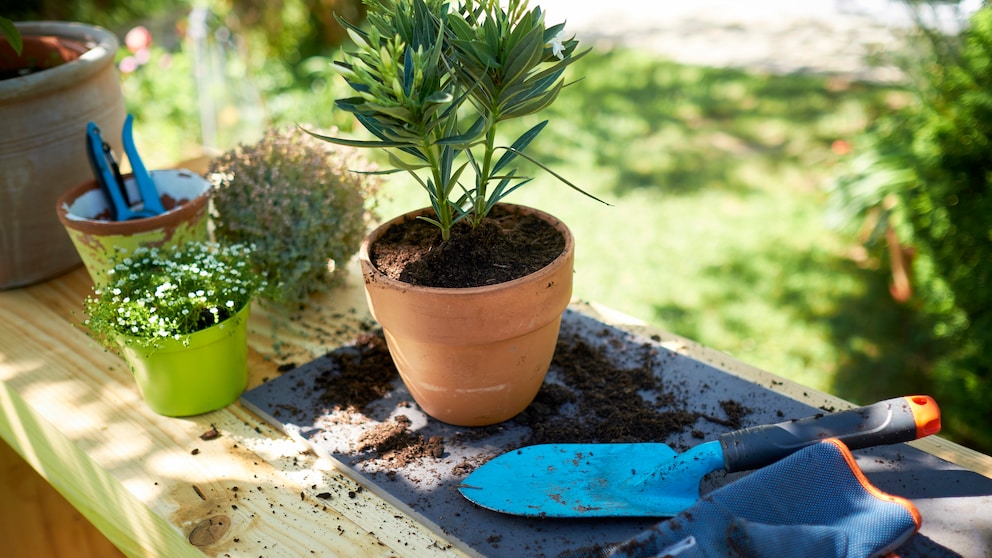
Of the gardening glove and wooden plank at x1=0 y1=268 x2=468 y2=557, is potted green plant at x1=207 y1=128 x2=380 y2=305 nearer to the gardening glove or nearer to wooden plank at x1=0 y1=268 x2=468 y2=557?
wooden plank at x1=0 y1=268 x2=468 y2=557

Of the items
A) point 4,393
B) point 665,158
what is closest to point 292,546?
point 4,393

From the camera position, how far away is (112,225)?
1.48 meters

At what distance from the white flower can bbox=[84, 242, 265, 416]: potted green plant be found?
670 mm

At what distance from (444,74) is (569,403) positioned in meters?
0.61

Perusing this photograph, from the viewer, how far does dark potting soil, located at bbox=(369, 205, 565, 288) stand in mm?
1222

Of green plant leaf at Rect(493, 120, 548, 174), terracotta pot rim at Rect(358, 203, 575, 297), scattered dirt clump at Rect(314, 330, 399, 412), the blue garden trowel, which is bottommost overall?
scattered dirt clump at Rect(314, 330, 399, 412)

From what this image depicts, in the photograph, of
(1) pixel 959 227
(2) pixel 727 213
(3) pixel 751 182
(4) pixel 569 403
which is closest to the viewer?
(4) pixel 569 403

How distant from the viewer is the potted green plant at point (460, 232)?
1099mm

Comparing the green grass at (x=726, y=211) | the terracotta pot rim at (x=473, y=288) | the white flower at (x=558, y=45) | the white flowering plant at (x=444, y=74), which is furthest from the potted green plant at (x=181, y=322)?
the green grass at (x=726, y=211)

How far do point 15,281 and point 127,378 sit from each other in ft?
1.67

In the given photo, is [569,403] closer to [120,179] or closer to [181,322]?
[181,322]

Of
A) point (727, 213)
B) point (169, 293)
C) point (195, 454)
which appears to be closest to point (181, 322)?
point (169, 293)

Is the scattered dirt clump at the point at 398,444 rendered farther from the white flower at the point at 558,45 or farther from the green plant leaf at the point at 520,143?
the white flower at the point at 558,45

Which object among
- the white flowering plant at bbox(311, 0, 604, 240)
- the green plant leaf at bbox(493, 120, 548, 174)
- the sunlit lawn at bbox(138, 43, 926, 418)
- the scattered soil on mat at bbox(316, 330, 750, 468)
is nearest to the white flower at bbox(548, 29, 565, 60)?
the white flowering plant at bbox(311, 0, 604, 240)
